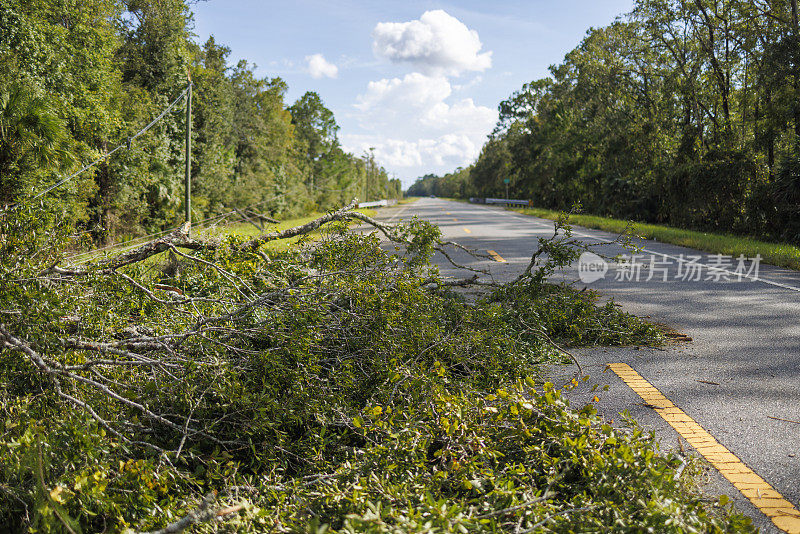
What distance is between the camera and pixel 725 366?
197 inches

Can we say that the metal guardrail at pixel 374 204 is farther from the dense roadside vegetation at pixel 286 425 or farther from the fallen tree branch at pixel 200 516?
the fallen tree branch at pixel 200 516

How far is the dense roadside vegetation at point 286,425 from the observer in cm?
242

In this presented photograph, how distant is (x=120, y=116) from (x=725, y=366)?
60.9 ft

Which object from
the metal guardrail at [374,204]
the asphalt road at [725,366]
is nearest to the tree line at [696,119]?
the asphalt road at [725,366]

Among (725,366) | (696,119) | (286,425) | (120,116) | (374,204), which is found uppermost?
(696,119)

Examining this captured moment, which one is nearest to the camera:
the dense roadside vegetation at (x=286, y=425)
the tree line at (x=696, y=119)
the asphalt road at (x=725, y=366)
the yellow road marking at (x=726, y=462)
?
the dense roadside vegetation at (x=286, y=425)

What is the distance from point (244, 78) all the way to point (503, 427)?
34.9m

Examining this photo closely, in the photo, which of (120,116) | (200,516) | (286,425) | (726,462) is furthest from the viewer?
(120,116)

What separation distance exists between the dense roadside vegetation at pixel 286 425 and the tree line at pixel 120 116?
3.40 feet

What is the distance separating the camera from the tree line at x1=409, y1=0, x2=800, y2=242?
17.1 meters

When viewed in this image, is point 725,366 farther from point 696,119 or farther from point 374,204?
point 374,204

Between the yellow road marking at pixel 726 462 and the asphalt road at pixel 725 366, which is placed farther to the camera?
the asphalt road at pixel 725 366

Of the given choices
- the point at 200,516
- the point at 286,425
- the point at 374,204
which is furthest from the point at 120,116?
the point at 374,204

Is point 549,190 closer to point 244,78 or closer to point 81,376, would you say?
point 244,78
